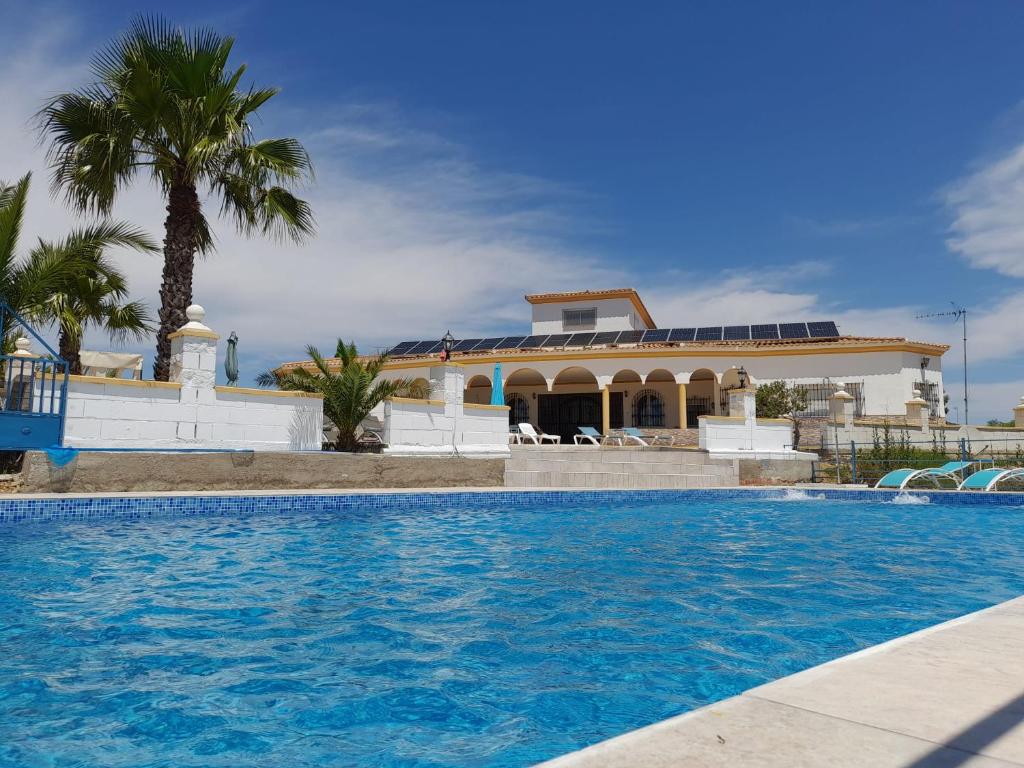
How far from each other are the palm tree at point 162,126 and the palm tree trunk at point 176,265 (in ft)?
0.06

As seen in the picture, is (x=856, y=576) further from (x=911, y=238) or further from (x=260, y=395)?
(x=911, y=238)

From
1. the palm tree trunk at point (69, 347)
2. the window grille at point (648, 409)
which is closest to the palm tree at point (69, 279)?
the palm tree trunk at point (69, 347)

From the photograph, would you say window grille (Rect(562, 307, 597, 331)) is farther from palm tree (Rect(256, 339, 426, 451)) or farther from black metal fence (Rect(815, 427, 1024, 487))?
palm tree (Rect(256, 339, 426, 451))

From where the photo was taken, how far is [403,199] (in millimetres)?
16297

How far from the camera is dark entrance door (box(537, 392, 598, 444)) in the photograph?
28.6m

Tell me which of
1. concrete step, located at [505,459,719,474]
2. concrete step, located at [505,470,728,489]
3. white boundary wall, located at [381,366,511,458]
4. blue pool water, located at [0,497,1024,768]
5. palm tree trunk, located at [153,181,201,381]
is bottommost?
blue pool water, located at [0,497,1024,768]

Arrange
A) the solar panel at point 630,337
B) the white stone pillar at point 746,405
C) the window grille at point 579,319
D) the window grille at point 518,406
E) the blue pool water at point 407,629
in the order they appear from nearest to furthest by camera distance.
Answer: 1. the blue pool water at point 407,629
2. the white stone pillar at point 746,405
3. the solar panel at point 630,337
4. the window grille at point 518,406
5. the window grille at point 579,319

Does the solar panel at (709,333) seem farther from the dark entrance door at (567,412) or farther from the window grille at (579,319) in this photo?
the window grille at (579,319)

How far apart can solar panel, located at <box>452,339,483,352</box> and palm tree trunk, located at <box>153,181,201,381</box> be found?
15.4m

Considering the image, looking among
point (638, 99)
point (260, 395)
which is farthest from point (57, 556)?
point (638, 99)

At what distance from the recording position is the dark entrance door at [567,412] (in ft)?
93.7

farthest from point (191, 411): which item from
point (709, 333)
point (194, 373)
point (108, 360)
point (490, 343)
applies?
point (709, 333)

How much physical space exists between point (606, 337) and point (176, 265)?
18328 millimetres

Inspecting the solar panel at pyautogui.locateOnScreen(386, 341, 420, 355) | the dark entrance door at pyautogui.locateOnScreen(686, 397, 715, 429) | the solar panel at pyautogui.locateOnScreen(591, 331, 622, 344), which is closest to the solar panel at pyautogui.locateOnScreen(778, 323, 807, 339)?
the dark entrance door at pyautogui.locateOnScreen(686, 397, 715, 429)
